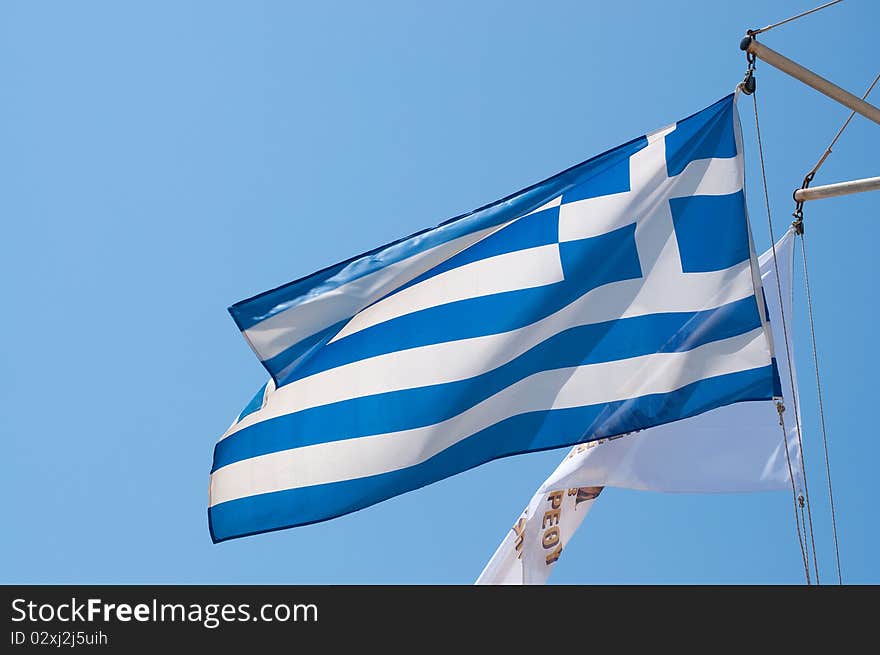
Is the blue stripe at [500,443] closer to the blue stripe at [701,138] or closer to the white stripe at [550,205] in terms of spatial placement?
the white stripe at [550,205]

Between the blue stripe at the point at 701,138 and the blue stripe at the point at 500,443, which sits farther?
the blue stripe at the point at 701,138

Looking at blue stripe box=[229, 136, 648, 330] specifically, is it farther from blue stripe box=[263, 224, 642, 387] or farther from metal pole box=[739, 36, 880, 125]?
metal pole box=[739, 36, 880, 125]

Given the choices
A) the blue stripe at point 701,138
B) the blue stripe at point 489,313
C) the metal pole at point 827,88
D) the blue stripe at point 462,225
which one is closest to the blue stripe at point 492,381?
the blue stripe at point 489,313

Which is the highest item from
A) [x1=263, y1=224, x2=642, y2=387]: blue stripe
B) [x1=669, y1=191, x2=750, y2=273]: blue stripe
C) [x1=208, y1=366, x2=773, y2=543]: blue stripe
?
[x1=669, y1=191, x2=750, y2=273]: blue stripe

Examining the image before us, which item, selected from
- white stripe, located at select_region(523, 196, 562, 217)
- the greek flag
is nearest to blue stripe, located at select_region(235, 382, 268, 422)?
the greek flag

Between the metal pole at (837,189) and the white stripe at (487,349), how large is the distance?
60.1 inches

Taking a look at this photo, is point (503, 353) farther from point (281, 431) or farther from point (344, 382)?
point (281, 431)

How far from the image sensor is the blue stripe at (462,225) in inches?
313

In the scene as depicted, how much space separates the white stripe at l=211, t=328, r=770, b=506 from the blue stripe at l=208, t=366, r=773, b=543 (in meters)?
0.06

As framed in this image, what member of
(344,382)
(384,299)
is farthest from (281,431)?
(384,299)

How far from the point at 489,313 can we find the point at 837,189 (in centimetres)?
330

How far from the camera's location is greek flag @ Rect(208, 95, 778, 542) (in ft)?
24.5

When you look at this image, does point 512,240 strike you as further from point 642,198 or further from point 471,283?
point 642,198

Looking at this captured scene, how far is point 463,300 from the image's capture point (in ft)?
26.3
